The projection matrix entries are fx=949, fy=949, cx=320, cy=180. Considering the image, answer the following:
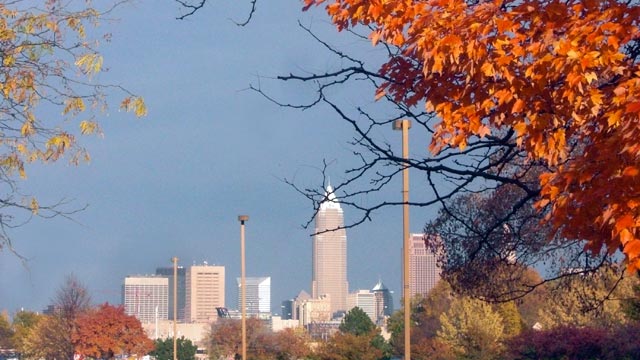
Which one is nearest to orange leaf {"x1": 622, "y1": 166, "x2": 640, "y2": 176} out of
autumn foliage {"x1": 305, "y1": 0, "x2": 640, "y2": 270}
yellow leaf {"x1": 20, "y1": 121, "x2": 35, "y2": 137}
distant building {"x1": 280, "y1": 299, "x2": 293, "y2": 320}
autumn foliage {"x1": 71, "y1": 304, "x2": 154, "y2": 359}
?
autumn foliage {"x1": 305, "y1": 0, "x2": 640, "y2": 270}

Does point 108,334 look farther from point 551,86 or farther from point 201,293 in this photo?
point 201,293

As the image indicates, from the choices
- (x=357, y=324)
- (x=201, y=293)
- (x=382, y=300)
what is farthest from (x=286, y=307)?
(x=357, y=324)

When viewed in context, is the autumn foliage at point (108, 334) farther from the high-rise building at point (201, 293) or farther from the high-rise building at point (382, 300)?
the high-rise building at point (201, 293)

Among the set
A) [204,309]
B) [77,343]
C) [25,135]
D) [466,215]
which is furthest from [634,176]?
[204,309]

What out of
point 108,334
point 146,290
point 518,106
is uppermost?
point 146,290

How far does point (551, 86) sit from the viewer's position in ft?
19.9

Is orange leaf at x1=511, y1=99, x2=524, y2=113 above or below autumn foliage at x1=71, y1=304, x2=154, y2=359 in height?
above

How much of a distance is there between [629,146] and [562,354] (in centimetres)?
2302

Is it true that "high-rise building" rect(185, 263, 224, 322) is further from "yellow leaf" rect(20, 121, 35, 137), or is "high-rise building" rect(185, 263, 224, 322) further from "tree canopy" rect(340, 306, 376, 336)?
"yellow leaf" rect(20, 121, 35, 137)

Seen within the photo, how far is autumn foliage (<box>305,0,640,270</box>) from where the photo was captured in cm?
536

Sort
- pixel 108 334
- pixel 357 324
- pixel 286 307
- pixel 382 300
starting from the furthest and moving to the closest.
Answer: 1. pixel 286 307
2. pixel 382 300
3. pixel 357 324
4. pixel 108 334

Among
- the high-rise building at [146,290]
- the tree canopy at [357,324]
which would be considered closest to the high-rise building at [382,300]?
the tree canopy at [357,324]

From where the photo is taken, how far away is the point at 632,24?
5.98 m

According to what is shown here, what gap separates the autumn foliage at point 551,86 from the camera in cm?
536
